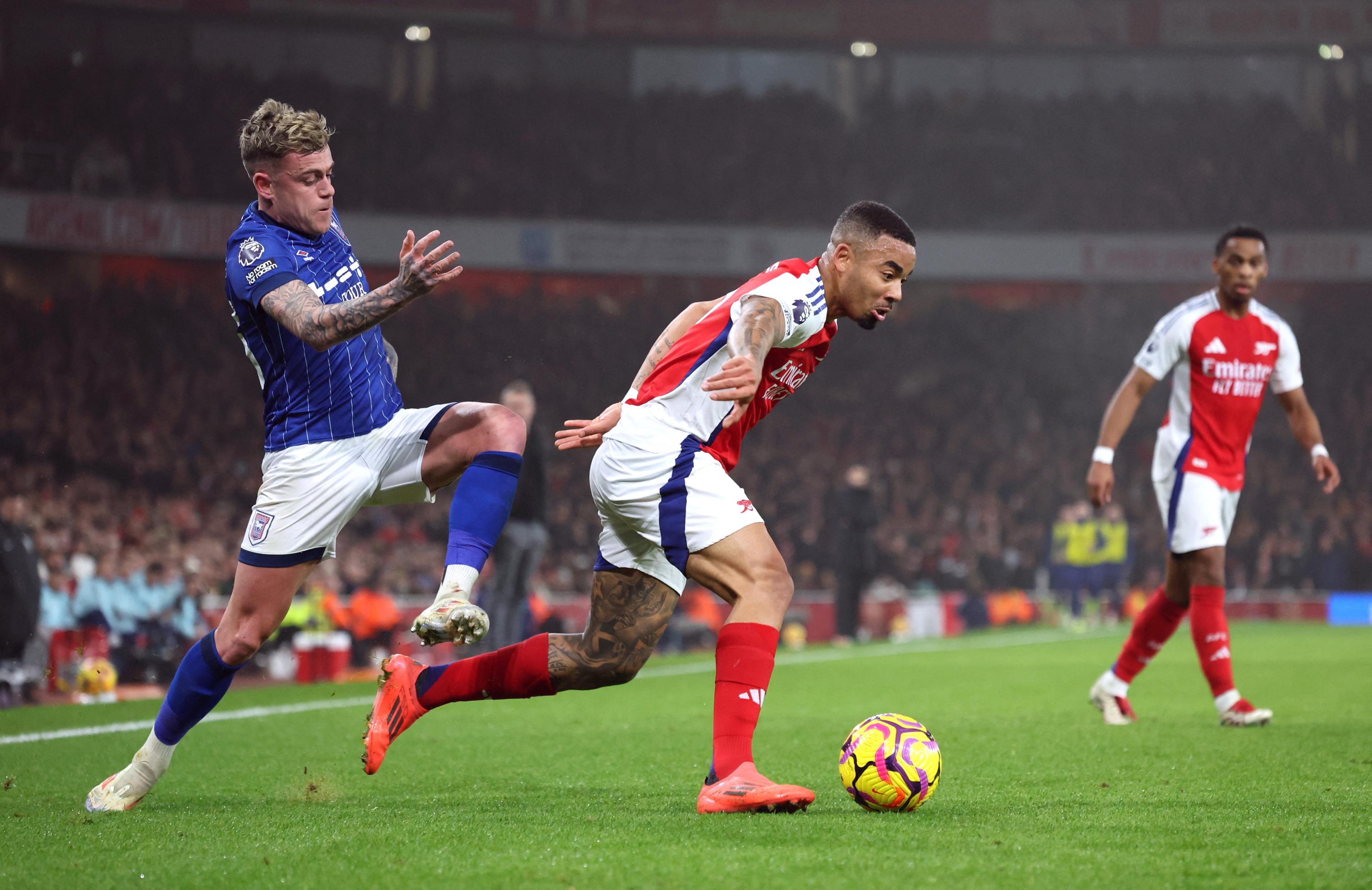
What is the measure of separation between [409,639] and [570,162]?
15208 mm

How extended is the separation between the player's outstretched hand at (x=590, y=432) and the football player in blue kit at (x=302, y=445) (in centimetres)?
18

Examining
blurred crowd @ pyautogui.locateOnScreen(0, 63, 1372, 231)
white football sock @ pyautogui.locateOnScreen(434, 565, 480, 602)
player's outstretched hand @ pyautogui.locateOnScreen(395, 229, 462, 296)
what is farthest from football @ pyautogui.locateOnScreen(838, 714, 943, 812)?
blurred crowd @ pyautogui.locateOnScreen(0, 63, 1372, 231)

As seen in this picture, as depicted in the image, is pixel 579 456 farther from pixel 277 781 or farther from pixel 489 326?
pixel 277 781

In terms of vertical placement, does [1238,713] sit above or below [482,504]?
below

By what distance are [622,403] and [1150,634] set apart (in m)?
3.76

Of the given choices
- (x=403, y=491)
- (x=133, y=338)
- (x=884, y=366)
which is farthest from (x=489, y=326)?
(x=403, y=491)

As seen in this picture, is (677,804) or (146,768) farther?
(146,768)

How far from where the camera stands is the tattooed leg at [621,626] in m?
4.31

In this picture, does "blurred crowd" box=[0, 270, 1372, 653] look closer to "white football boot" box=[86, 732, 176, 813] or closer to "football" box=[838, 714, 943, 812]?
"white football boot" box=[86, 732, 176, 813]

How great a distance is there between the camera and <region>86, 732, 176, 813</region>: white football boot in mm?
4324

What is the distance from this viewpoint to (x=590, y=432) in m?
4.39

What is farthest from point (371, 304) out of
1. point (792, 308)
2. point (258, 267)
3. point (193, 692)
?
point (193, 692)

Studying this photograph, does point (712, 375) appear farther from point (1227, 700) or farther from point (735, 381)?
point (1227, 700)

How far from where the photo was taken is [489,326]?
2572 centimetres
